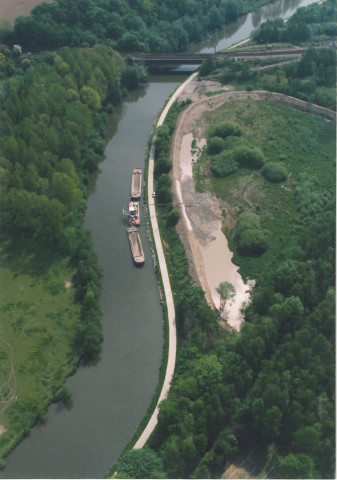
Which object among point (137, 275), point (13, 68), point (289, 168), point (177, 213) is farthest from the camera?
point (13, 68)

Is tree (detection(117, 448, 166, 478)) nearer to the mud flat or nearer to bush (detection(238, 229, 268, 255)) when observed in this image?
the mud flat

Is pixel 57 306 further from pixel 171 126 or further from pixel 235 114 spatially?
pixel 235 114

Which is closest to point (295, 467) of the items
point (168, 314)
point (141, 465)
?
point (141, 465)

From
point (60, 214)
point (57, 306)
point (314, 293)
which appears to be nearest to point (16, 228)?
point (60, 214)

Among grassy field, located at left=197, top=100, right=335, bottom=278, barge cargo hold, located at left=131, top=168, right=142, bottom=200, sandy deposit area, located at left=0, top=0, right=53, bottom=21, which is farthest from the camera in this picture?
sandy deposit area, located at left=0, top=0, right=53, bottom=21

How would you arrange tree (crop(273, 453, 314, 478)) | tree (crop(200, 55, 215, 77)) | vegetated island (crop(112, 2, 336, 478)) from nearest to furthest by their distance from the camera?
1. tree (crop(273, 453, 314, 478))
2. vegetated island (crop(112, 2, 336, 478))
3. tree (crop(200, 55, 215, 77))

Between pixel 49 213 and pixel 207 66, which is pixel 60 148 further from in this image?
pixel 207 66

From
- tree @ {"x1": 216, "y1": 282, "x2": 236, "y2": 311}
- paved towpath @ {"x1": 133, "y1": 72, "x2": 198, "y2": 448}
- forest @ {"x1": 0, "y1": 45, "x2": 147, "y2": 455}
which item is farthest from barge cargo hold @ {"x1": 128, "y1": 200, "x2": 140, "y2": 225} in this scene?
tree @ {"x1": 216, "y1": 282, "x2": 236, "y2": 311}
